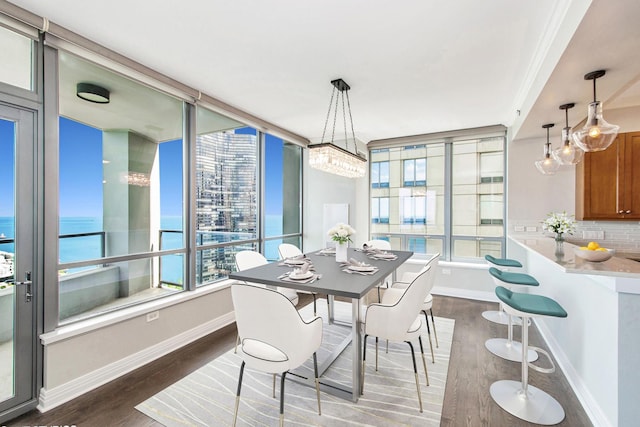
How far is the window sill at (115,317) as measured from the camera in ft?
6.68

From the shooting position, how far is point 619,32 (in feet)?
5.16

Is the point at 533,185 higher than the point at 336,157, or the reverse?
the point at 336,157

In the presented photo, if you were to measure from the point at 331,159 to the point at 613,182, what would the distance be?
348 centimetres

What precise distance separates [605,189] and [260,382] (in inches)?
176

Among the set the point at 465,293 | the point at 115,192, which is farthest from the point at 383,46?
the point at 465,293

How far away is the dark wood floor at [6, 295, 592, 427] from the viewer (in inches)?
73.6

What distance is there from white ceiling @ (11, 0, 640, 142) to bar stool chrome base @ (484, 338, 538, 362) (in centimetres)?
236

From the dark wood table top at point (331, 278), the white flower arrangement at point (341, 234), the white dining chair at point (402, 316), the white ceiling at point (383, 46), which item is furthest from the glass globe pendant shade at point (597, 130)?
the white flower arrangement at point (341, 234)

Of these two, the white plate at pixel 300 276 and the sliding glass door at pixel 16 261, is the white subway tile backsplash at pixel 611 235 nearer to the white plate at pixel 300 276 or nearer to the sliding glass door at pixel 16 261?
the white plate at pixel 300 276

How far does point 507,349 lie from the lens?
2.78 metres

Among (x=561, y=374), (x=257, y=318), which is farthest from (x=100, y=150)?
(x=561, y=374)

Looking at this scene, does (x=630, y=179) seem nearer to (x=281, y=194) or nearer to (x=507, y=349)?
(x=507, y=349)

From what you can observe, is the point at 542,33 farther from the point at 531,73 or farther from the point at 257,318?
the point at 257,318

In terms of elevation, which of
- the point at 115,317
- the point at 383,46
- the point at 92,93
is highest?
the point at 383,46
